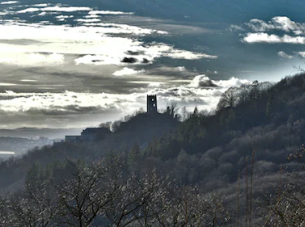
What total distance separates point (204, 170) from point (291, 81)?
5917 centimetres

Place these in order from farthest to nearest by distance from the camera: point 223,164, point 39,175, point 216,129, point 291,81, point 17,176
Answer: point 291,81 < point 17,176 < point 216,129 < point 223,164 < point 39,175

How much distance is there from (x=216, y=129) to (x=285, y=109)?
2363 centimetres

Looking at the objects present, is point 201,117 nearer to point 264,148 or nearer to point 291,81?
point 264,148

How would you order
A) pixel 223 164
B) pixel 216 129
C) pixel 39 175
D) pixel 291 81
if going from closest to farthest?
pixel 39 175 < pixel 223 164 < pixel 216 129 < pixel 291 81

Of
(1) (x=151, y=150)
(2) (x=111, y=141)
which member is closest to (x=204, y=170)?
(1) (x=151, y=150)

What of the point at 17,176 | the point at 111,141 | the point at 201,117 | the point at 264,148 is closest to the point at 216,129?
the point at 201,117

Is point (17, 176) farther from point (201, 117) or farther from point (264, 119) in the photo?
point (264, 119)

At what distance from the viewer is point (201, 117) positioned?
550ft

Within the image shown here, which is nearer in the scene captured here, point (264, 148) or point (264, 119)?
point (264, 148)

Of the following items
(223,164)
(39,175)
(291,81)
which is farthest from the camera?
(291,81)

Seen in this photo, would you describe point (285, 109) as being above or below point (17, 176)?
above

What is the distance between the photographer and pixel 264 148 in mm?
155875

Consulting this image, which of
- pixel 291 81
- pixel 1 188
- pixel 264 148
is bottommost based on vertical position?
pixel 1 188

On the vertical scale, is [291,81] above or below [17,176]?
above
